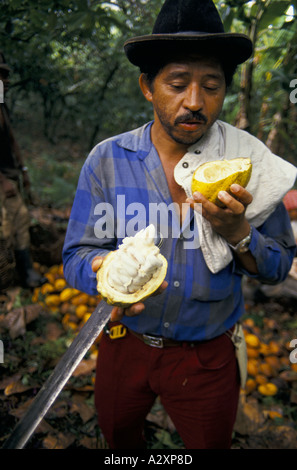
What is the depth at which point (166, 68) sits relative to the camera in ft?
→ 4.43

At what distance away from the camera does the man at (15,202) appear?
292cm

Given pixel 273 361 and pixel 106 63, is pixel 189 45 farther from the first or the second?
pixel 106 63

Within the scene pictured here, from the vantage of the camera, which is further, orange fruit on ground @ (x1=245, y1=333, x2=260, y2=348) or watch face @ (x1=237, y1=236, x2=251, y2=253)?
orange fruit on ground @ (x1=245, y1=333, x2=260, y2=348)

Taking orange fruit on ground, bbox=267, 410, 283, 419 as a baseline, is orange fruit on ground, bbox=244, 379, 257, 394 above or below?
above

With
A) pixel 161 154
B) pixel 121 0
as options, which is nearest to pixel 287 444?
pixel 161 154

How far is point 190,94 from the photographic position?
1309mm

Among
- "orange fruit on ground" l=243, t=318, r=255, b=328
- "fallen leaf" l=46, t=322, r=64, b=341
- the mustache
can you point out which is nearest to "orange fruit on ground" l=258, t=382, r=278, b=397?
→ "orange fruit on ground" l=243, t=318, r=255, b=328

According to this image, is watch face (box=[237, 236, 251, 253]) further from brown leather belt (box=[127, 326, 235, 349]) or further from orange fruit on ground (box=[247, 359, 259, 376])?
orange fruit on ground (box=[247, 359, 259, 376])

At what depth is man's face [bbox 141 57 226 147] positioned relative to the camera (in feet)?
4.30

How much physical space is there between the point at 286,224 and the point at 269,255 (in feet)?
0.81

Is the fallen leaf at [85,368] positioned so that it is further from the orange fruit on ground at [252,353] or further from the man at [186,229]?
the orange fruit on ground at [252,353]

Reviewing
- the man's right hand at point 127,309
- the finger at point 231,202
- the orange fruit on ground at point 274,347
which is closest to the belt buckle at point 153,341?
the man's right hand at point 127,309

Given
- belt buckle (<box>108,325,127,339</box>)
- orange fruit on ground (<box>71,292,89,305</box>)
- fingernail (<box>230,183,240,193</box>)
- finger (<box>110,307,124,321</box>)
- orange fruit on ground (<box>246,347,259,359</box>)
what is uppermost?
fingernail (<box>230,183,240,193</box>)
